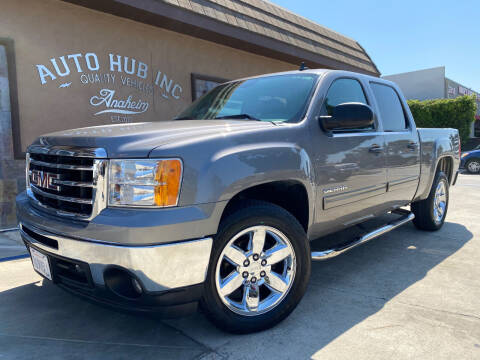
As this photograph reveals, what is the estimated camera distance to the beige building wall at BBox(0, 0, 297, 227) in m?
5.61

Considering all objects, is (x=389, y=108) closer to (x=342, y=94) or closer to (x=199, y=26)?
(x=342, y=94)

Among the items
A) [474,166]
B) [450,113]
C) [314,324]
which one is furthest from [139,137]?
[450,113]

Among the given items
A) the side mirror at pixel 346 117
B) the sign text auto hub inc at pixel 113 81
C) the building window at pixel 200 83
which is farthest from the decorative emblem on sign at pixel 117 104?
the side mirror at pixel 346 117

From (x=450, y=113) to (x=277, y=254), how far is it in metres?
22.0

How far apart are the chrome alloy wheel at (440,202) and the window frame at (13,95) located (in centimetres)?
580

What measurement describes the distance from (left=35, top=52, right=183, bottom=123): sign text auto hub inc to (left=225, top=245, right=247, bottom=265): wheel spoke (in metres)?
4.99

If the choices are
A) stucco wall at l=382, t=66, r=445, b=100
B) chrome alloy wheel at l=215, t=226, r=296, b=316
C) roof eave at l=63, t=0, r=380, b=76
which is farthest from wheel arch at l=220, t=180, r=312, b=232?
stucco wall at l=382, t=66, r=445, b=100

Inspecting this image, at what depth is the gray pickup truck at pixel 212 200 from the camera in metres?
2.00

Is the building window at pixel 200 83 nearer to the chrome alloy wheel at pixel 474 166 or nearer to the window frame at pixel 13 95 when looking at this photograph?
the window frame at pixel 13 95

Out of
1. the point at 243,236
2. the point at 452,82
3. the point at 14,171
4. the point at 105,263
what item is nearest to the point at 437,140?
the point at 243,236

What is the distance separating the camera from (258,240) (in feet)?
7.91

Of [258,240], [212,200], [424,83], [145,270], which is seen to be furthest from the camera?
[424,83]

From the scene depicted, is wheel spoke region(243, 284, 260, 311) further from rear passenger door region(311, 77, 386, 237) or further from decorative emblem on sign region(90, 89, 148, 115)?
decorative emblem on sign region(90, 89, 148, 115)

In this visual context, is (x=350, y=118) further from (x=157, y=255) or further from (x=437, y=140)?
(x=437, y=140)
